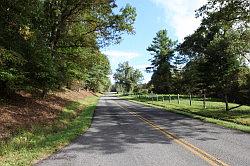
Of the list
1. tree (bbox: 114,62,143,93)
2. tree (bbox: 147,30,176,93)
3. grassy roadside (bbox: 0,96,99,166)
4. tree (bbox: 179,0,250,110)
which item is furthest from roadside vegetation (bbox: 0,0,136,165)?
tree (bbox: 114,62,143,93)

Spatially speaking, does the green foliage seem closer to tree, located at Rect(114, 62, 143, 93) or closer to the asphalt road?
the asphalt road

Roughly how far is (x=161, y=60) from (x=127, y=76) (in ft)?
263

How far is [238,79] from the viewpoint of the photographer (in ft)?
86.2

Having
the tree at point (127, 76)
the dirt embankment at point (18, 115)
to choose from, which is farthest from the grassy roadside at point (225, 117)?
the tree at point (127, 76)

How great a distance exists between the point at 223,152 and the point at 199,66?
18417mm

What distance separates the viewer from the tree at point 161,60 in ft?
238

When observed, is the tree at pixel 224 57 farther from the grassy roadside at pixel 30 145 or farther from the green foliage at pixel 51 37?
the grassy roadside at pixel 30 145

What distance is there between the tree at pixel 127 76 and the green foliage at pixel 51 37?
10868cm

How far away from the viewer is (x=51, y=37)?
2522 centimetres

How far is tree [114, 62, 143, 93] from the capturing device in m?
142

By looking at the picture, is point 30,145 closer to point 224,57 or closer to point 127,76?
point 224,57

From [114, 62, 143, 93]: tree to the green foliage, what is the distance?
357ft

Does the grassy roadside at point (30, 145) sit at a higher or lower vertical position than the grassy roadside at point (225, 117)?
lower

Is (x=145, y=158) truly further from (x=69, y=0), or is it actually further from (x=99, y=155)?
(x=69, y=0)
